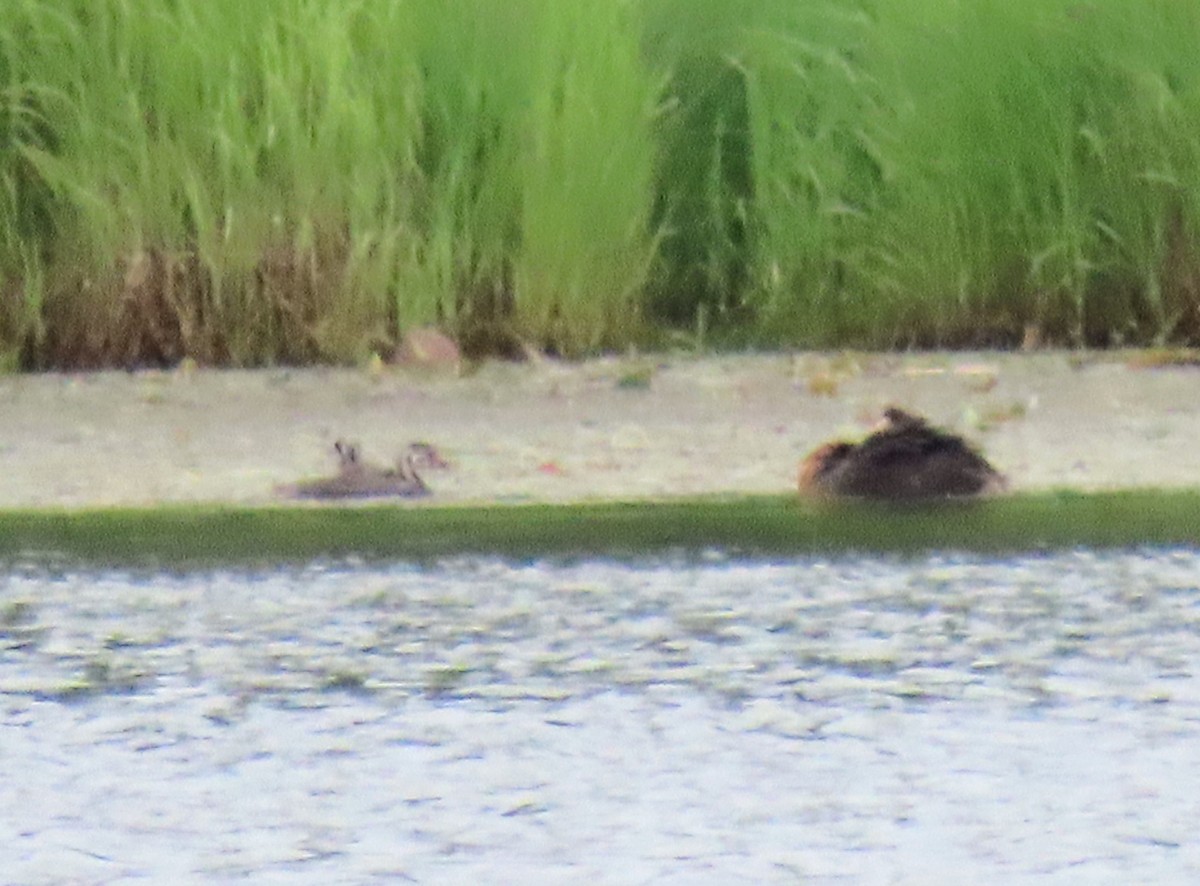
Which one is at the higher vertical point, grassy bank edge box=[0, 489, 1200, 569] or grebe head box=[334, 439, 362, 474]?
grebe head box=[334, 439, 362, 474]

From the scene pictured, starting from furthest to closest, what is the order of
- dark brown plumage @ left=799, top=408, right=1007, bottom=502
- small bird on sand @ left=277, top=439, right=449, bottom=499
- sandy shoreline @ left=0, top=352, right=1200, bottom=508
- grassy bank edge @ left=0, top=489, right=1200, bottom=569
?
sandy shoreline @ left=0, top=352, right=1200, bottom=508, small bird on sand @ left=277, top=439, right=449, bottom=499, dark brown plumage @ left=799, top=408, right=1007, bottom=502, grassy bank edge @ left=0, top=489, right=1200, bottom=569

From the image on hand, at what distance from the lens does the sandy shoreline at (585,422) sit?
6.20 metres

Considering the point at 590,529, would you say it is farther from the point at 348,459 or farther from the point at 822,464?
the point at 348,459

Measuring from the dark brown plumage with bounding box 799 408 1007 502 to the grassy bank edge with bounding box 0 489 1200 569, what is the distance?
2.4 inches

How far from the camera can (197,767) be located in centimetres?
381

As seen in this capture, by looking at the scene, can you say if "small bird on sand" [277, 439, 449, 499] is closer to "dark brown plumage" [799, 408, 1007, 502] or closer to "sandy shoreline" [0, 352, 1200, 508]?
"sandy shoreline" [0, 352, 1200, 508]

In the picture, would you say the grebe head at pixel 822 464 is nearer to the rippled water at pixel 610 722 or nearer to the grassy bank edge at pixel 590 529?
the grassy bank edge at pixel 590 529

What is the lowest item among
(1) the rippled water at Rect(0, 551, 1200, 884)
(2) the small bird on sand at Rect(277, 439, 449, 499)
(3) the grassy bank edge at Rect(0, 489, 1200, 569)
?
(1) the rippled water at Rect(0, 551, 1200, 884)

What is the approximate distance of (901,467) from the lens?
5.92 m

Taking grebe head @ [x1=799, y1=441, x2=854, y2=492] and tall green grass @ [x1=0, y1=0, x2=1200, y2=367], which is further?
tall green grass @ [x1=0, y1=0, x2=1200, y2=367]

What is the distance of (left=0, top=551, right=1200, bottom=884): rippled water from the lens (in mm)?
3418

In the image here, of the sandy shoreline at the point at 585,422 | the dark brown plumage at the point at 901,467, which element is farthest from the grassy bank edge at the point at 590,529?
the sandy shoreline at the point at 585,422

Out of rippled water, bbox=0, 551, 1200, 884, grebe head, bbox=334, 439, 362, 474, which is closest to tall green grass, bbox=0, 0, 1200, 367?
grebe head, bbox=334, 439, 362, 474

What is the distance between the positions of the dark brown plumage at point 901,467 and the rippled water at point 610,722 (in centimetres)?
72
